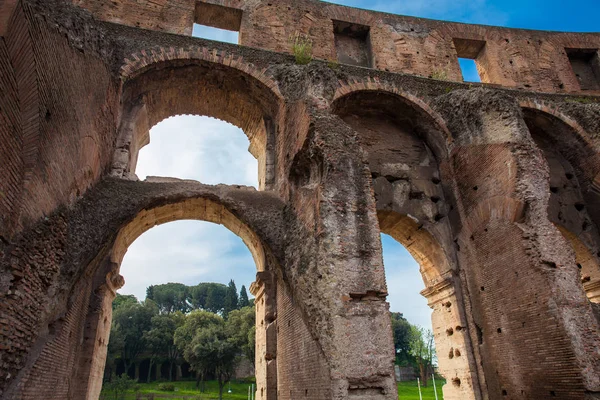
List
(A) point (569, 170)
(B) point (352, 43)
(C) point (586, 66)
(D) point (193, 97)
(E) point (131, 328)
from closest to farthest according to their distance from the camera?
(D) point (193, 97), (A) point (569, 170), (B) point (352, 43), (C) point (586, 66), (E) point (131, 328)

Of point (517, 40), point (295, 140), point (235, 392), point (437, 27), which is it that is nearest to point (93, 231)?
point (295, 140)

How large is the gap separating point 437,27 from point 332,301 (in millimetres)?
10090

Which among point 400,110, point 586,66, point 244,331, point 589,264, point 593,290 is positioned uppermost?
point 586,66

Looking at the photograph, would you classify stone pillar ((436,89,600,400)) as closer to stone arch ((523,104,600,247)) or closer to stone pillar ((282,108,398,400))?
stone arch ((523,104,600,247))

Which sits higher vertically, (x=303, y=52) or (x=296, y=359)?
(x=303, y=52)

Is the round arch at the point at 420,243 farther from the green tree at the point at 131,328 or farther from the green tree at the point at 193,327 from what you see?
the green tree at the point at 131,328

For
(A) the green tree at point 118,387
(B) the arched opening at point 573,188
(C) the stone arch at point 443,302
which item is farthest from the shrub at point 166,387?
(B) the arched opening at point 573,188

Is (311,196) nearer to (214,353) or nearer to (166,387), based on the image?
(214,353)

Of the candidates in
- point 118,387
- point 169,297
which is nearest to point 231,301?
point 169,297

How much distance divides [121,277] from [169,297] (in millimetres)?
54232

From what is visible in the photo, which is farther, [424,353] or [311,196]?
[424,353]

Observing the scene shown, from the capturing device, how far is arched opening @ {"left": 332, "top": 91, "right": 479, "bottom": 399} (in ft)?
26.4

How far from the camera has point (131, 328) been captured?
35.2m

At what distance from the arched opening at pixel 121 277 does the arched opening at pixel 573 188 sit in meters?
6.50
